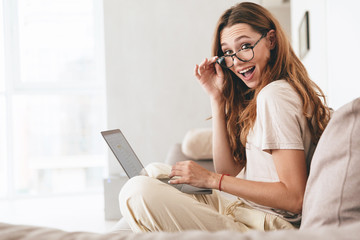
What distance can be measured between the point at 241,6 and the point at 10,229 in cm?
119

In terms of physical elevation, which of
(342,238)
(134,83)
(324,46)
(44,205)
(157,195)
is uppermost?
(324,46)

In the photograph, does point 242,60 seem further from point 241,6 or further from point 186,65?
point 186,65

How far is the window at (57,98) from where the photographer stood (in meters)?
4.19

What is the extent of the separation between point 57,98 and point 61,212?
59.6 inches

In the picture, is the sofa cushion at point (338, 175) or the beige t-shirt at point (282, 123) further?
the beige t-shirt at point (282, 123)

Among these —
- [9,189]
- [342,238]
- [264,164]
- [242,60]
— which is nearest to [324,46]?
[242,60]

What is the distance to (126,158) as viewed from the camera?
1.26 m

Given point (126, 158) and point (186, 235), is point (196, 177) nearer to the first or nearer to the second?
point (126, 158)

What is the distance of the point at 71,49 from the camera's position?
4.30m

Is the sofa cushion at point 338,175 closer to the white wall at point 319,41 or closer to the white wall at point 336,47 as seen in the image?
the white wall at point 336,47

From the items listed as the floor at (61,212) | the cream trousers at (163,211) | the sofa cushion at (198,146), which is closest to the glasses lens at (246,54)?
the cream trousers at (163,211)

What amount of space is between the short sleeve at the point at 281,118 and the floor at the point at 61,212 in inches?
74.3

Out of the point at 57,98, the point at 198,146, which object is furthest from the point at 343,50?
the point at 57,98

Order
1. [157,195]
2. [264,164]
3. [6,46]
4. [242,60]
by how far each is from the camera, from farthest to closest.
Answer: [6,46] < [242,60] < [264,164] < [157,195]
